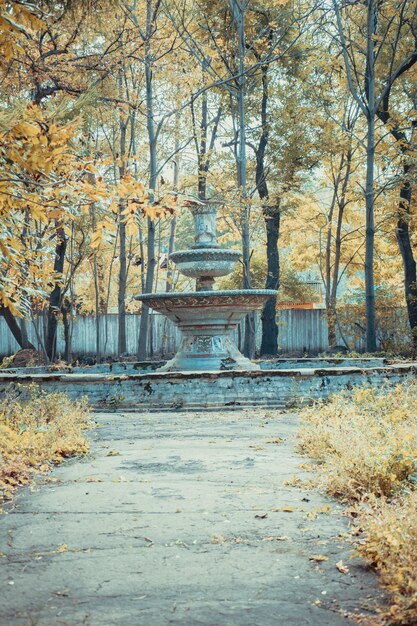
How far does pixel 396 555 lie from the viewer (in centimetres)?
407

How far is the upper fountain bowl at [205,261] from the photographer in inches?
647

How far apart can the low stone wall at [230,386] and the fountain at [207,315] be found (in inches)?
88.0

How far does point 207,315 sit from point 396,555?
37.6 ft

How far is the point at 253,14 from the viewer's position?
2625 centimetres

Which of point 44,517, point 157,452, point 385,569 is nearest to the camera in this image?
point 385,569

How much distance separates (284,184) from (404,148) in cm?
406

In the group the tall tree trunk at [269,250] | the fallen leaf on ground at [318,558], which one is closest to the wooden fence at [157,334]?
the tall tree trunk at [269,250]

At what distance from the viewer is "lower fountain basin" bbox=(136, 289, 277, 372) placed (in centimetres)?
1494

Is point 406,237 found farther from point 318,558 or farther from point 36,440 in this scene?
point 318,558

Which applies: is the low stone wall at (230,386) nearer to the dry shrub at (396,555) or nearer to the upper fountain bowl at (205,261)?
the upper fountain bowl at (205,261)

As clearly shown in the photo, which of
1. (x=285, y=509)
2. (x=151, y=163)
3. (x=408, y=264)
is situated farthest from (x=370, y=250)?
(x=285, y=509)

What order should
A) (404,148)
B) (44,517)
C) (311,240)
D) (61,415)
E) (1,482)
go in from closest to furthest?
(44,517), (1,482), (61,415), (404,148), (311,240)

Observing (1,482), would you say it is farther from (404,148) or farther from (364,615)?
(404,148)

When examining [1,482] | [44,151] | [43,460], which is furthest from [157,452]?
[44,151]
